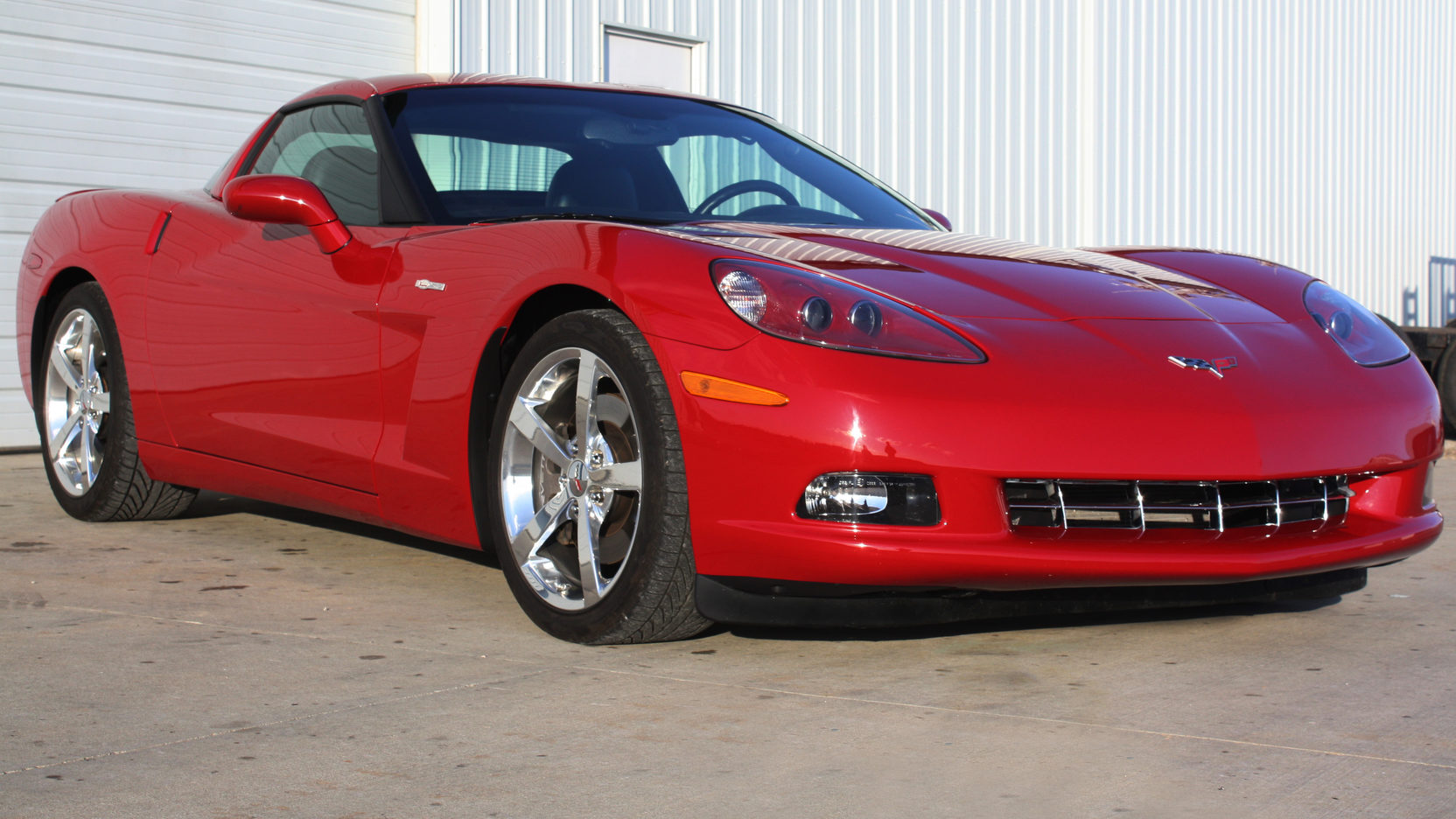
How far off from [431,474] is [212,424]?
1.04m

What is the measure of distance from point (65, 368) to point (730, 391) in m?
2.95

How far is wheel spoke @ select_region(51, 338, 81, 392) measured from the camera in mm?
4879

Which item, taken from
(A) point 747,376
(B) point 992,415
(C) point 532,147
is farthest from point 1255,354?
(C) point 532,147

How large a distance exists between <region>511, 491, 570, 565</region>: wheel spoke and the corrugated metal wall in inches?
220

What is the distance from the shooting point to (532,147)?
404cm

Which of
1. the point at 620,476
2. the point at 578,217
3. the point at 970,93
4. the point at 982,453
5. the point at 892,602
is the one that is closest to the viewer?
the point at 982,453

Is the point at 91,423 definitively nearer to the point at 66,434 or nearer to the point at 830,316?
the point at 66,434

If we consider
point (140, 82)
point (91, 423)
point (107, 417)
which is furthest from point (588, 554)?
point (140, 82)

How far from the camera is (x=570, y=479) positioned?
3195 mm

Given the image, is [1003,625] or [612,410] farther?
[1003,625]

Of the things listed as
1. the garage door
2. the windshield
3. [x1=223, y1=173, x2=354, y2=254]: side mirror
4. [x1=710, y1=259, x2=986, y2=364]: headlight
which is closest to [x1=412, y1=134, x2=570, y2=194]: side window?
the windshield

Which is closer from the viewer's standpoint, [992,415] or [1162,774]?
[1162,774]

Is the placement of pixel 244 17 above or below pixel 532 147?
above

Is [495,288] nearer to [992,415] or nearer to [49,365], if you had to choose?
[992,415]
